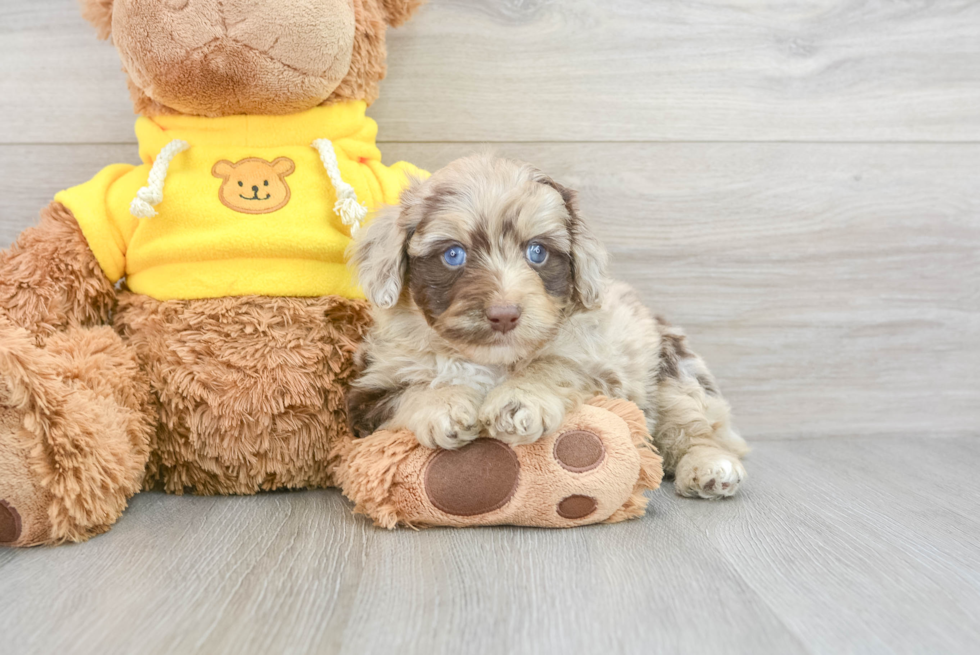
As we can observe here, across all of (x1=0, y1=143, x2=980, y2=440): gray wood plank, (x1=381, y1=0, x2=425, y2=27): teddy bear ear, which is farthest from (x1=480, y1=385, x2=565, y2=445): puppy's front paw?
(x1=381, y1=0, x2=425, y2=27): teddy bear ear

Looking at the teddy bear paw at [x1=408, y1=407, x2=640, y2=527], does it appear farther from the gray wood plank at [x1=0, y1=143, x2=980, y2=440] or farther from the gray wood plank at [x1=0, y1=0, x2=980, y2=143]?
the gray wood plank at [x1=0, y1=0, x2=980, y2=143]

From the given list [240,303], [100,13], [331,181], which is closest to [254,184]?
[331,181]

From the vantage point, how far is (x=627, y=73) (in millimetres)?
2584

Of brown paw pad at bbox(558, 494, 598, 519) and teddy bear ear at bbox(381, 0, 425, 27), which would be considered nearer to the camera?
brown paw pad at bbox(558, 494, 598, 519)

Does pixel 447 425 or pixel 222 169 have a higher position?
pixel 222 169

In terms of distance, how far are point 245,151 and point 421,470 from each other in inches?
39.9

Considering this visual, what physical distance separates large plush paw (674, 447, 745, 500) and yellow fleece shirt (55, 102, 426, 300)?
105cm

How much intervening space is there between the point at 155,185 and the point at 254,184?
246 millimetres

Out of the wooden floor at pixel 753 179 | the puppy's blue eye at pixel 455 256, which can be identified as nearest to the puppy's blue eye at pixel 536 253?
the puppy's blue eye at pixel 455 256

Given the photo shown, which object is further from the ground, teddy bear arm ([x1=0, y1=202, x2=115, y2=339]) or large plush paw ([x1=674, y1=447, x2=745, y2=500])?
teddy bear arm ([x1=0, y1=202, x2=115, y2=339])

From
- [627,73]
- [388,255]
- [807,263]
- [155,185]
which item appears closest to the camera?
[388,255]

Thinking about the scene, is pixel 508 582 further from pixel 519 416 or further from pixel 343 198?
pixel 343 198

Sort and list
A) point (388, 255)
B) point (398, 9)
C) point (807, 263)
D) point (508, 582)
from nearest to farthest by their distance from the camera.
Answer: point (508, 582)
point (388, 255)
point (398, 9)
point (807, 263)

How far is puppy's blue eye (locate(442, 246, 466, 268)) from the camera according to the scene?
1.78m
